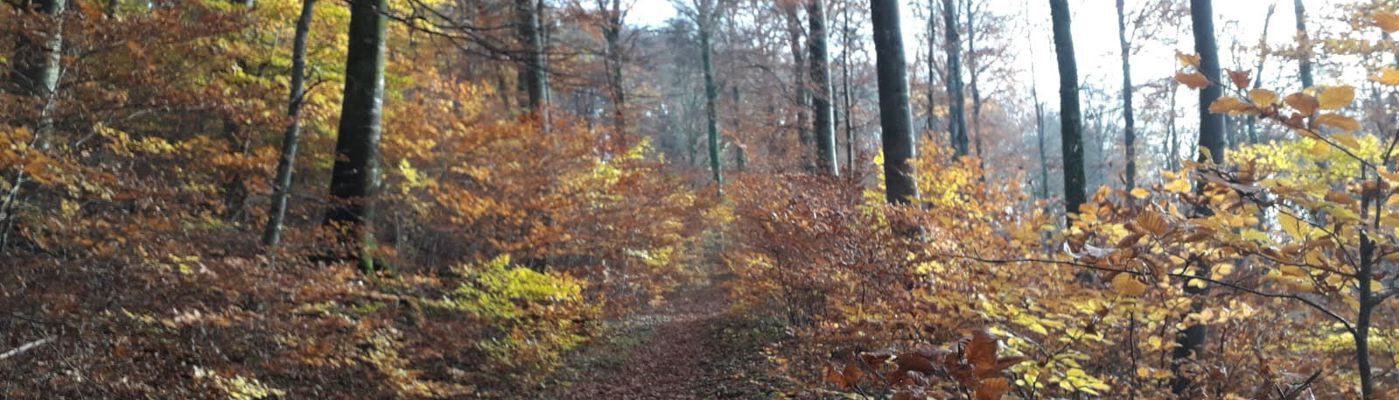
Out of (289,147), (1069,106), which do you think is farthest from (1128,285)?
(289,147)

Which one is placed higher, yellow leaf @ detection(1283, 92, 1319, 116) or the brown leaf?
the brown leaf

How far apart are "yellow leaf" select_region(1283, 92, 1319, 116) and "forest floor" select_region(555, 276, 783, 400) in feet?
18.0

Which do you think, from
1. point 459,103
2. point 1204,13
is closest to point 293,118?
point 459,103

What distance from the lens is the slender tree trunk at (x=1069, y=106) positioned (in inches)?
310

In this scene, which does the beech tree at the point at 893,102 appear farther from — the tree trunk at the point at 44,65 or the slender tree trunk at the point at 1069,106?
the tree trunk at the point at 44,65

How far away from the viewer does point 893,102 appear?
6.64 meters

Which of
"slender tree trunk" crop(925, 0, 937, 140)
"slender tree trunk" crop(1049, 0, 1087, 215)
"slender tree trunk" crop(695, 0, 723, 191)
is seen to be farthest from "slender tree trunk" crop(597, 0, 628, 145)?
"slender tree trunk" crop(1049, 0, 1087, 215)

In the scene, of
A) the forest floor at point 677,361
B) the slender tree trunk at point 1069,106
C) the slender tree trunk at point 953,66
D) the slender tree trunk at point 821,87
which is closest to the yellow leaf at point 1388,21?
the forest floor at point 677,361

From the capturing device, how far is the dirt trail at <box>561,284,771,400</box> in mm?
8273

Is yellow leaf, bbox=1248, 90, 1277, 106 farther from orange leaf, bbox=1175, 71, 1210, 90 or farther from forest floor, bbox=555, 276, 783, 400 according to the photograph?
forest floor, bbox=555, 276, 783, 400

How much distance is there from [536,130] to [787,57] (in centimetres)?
747

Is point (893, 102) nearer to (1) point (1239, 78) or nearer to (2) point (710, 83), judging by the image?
(1) point (1239, 78)

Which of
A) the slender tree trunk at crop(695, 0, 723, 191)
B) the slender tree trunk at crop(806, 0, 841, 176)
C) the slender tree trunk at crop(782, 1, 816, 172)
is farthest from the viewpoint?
the slender tree trunk at crop(695, 0, 723, 191)

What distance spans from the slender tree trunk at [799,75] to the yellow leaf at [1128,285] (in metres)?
11.2
